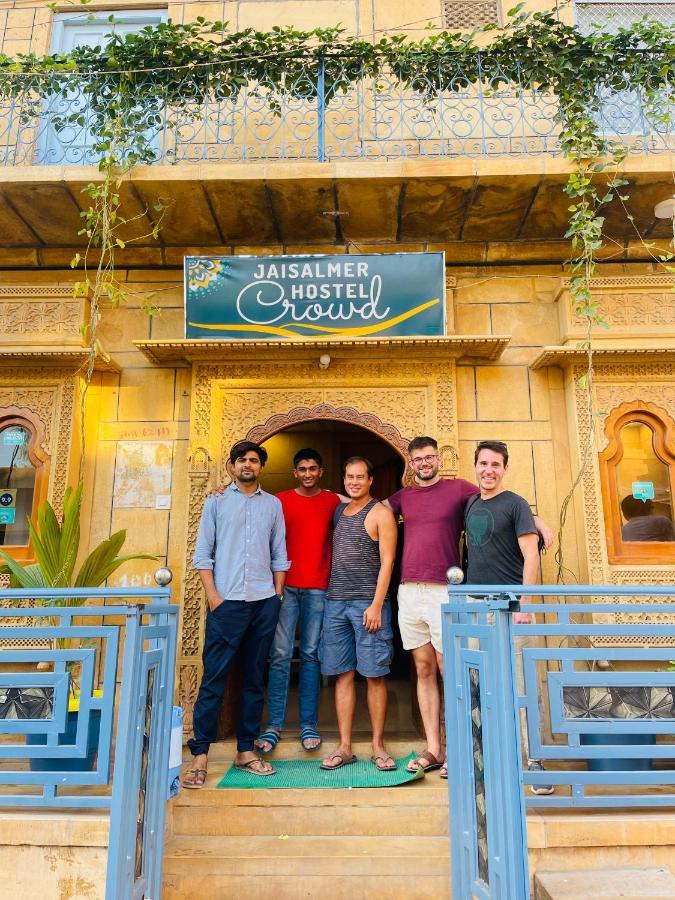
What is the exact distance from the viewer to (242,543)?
157 inches

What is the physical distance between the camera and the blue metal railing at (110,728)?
2549mm

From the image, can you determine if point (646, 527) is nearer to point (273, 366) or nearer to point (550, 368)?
point (550, 368)

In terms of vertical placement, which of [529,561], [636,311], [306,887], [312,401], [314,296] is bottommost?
[306,887]

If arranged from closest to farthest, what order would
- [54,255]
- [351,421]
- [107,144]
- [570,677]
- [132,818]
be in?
1. [132,818]
2. [570,677]
3. [107,144]
4. [351,421]
5. [54,255]

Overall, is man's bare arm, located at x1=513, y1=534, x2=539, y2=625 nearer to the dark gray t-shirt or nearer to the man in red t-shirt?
the dark gray t-shirt

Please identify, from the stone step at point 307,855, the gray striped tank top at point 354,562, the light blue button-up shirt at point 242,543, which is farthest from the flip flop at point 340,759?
the light blue button-up shirt at point 242,543

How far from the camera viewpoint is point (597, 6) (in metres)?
6.08

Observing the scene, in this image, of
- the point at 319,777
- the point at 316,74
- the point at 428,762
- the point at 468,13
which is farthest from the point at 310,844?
the point at 468,13

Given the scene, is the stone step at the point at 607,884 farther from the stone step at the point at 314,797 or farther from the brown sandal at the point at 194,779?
the brown sandal at the point at 194,779

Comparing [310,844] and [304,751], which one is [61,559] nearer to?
[304,751]

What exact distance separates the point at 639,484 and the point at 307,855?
11.4ft

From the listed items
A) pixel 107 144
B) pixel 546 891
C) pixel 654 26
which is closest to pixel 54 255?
pixel 107 144

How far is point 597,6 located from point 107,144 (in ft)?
15.7

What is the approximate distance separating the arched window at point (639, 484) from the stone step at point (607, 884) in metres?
2.34
